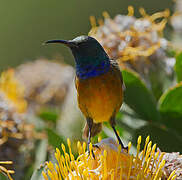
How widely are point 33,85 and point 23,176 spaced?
889 millimetres

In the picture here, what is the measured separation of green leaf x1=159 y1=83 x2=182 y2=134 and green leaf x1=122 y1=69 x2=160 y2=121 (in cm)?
2

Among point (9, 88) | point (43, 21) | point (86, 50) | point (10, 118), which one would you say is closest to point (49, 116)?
point (9, 88)

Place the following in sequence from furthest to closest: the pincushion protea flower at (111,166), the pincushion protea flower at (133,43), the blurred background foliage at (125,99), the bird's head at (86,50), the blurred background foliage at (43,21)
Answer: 1. the blurred background foliage at (43,21)
2. the pincushion protea flower at (133,43)
3. the blurred background foliage at (125,99)
4. the bird's head at (86,50)
5. the pincushion protea flower at (111,166)

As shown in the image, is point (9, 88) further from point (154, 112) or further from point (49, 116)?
point (154, 112)

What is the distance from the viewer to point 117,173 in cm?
79

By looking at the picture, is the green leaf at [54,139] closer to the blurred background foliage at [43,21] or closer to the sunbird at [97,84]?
the sunbird at [97,84]

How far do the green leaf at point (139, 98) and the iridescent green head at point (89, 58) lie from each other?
0.10m

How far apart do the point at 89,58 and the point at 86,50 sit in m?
0.03

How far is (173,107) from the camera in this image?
1008 millimetres

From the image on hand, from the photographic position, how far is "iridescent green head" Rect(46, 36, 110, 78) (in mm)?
902

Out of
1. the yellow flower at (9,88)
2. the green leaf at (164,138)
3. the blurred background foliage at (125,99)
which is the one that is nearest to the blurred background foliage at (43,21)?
the blurred background foliage at (125,99)

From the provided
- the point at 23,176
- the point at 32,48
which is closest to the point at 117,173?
the point at 23,176

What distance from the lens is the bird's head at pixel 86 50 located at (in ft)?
2.92

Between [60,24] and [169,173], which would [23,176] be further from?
[60,24]
